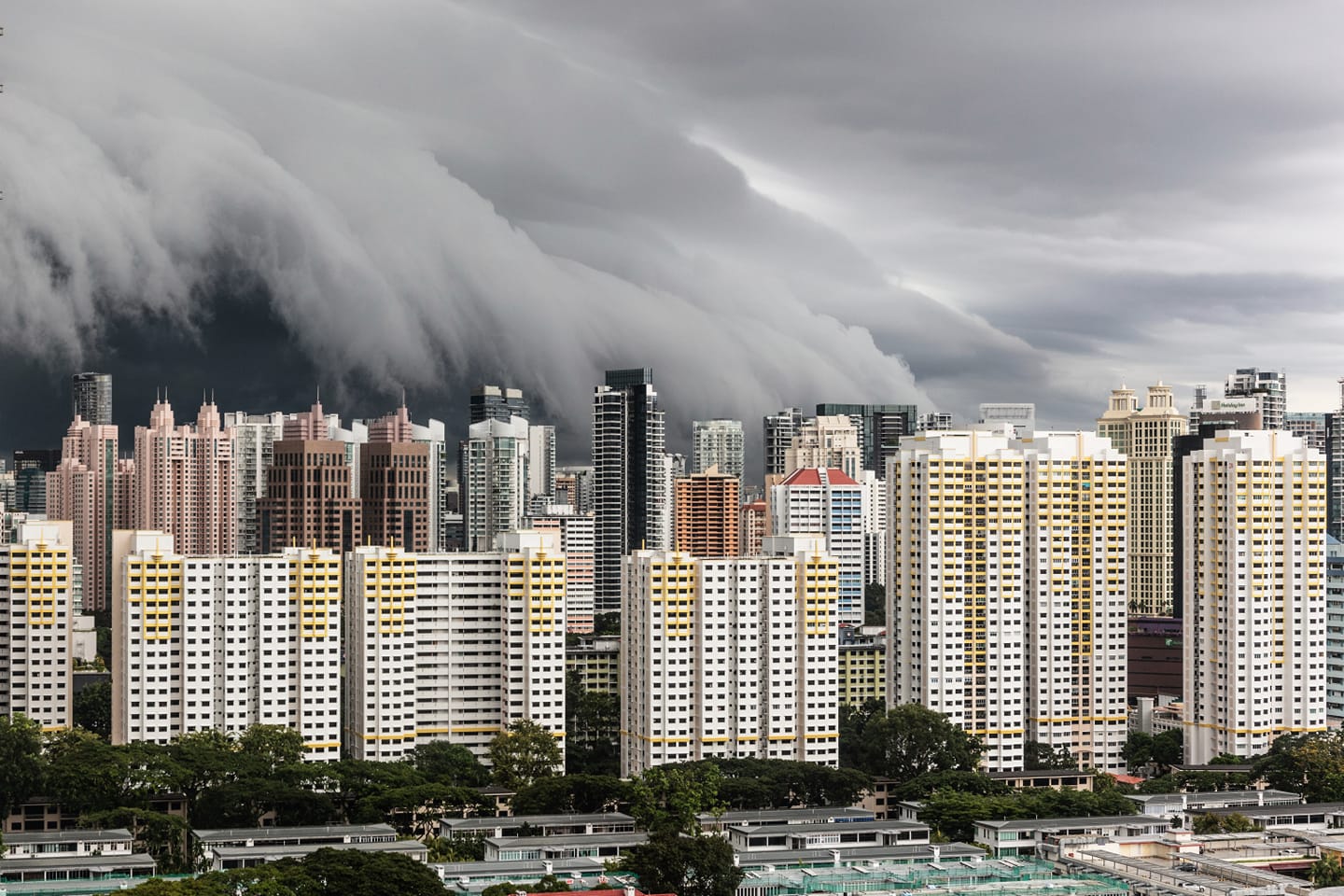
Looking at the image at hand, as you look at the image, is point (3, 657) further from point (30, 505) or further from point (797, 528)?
point (30, 505)

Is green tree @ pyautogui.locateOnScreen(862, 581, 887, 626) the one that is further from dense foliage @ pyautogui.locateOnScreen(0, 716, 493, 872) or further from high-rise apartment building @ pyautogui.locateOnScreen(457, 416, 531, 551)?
dense foliage @ pyautogui.locateOnScreen(0, 716, 493, 872)

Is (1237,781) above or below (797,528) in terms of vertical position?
below

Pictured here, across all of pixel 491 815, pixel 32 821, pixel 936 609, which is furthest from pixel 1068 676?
pixel 32 821

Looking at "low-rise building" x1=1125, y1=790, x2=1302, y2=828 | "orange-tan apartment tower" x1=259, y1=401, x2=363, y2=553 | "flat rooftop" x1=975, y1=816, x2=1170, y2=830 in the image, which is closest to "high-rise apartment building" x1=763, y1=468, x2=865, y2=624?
"orange-tan apartment tower" x1=259, y1=401, x2=363, y2=553

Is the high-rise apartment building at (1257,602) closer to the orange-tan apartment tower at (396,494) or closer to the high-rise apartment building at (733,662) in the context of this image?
the high-rise apartment building at (733,662)

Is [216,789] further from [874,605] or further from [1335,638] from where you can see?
[874,605]

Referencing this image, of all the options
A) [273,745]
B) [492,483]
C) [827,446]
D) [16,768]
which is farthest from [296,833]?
[827,446]
